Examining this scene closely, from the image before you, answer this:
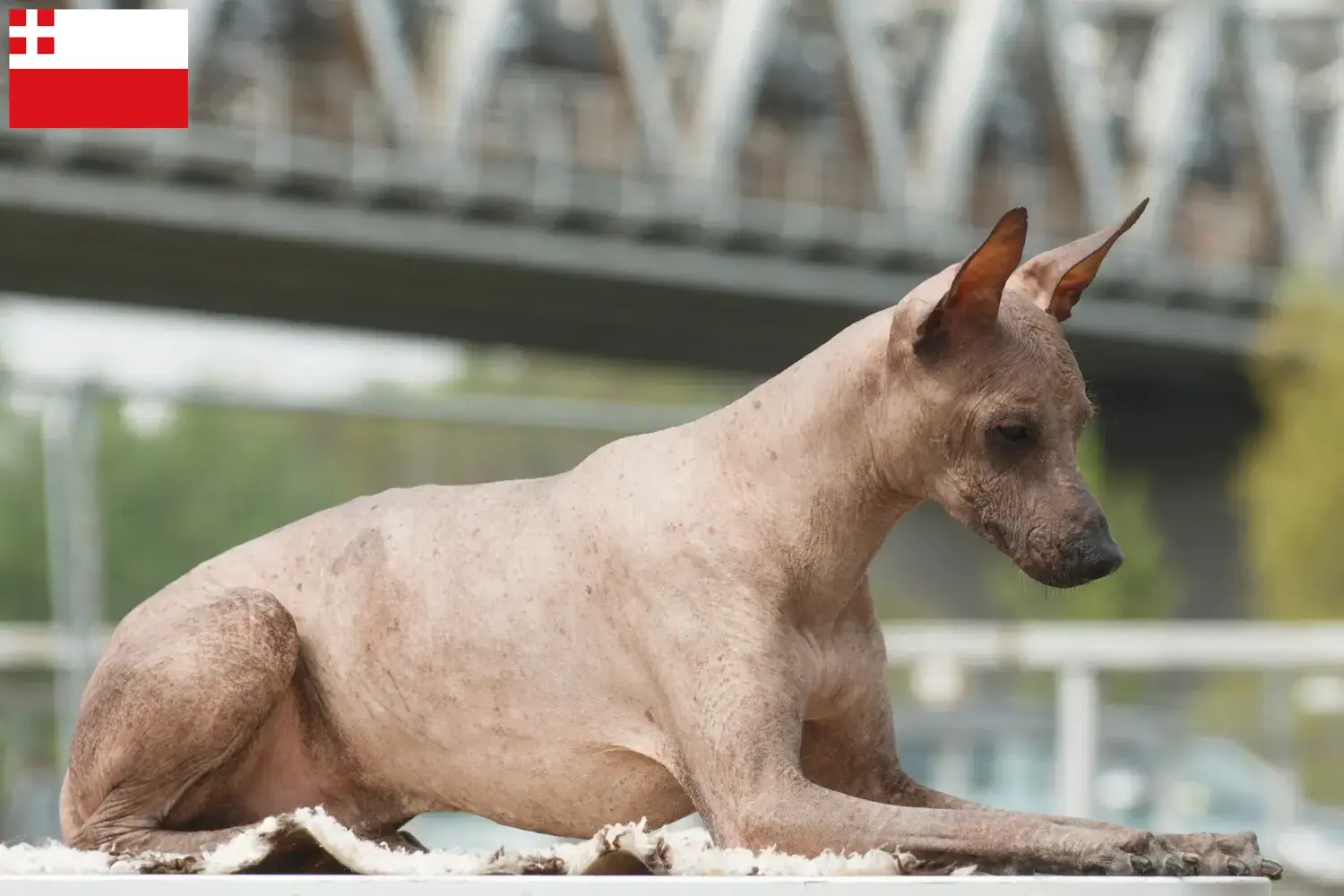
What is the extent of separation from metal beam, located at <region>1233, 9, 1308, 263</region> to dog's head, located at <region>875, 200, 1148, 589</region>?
35.6 m

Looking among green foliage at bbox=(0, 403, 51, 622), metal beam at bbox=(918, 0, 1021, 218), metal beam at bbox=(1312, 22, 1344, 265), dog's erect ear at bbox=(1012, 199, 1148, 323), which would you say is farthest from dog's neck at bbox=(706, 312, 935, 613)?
metal beam at bbox=(1312, 22, 1344, 265)

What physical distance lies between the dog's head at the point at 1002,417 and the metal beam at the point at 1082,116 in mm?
31933

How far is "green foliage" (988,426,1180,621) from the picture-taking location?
30.5 m

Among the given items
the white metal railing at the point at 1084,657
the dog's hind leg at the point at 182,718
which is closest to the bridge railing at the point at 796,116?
the white metal railing at the point at 1084,657

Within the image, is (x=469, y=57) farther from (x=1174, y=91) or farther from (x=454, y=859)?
(x=454, y=859)

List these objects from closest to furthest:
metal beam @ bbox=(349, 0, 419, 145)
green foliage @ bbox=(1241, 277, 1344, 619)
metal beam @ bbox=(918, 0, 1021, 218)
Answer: green foliage @ bbox=(1241, 277, 1344, 619)
metal beam @ bbox=(349, 0, 419, 145)
metal beam @ bbox=(918, 0, 1021, 218)

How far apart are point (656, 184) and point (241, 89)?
6108mm

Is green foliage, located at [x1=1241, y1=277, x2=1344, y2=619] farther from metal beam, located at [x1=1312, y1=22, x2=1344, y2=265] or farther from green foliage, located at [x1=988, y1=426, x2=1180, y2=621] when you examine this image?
metal beam, located at [x1=1312, y1=22, x2=1344, y2=265]

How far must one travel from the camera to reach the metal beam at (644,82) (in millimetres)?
29484

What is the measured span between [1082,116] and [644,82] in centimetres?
948

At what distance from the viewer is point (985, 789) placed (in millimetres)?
6633

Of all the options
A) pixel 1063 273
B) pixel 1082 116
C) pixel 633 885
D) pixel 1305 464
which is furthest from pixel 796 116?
pixel 633 885

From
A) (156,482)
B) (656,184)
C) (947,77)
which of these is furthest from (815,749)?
(947,77)

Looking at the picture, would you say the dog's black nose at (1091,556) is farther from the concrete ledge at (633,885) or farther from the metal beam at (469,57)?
the metal beam at (469,57)
